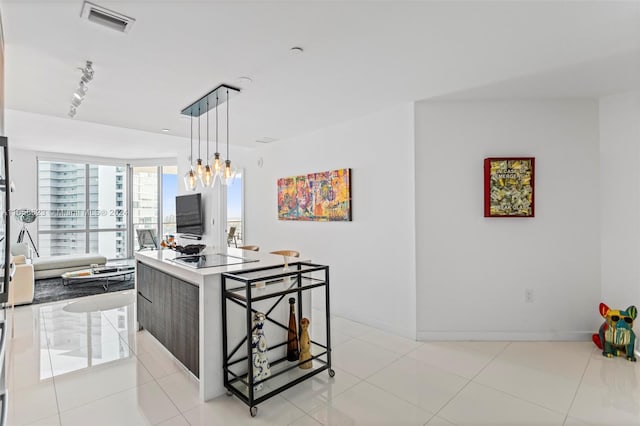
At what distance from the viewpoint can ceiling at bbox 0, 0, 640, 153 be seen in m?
1.85

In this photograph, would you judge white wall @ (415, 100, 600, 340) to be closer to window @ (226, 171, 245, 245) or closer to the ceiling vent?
the ceiling vent

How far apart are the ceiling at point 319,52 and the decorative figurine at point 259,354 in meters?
1.91

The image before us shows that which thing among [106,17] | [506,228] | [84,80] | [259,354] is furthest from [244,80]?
[506,228]

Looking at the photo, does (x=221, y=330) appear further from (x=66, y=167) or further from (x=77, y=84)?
(x=66, y=167)

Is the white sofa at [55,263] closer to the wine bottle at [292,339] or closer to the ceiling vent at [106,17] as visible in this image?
the wine bottle at [292,339]

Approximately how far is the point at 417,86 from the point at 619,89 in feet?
6.21

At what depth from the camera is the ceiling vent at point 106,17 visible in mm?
1787

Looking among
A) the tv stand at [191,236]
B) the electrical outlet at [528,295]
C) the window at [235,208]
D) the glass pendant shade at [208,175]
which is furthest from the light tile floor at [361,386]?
the tv stand at [191,236]

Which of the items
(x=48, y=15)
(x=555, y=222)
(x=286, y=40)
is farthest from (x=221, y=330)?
(x=555, y=222)

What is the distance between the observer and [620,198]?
312 cm

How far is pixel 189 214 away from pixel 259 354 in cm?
516

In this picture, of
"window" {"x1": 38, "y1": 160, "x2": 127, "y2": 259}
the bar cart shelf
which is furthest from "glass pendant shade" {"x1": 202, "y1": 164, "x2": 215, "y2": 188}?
"window" {"x1": 38, "y1": 160, "x2": 127, "y2": 259}

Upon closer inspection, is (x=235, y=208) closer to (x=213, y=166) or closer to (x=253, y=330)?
(x=213, y=166)

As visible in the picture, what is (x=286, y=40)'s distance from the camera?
2139mm
